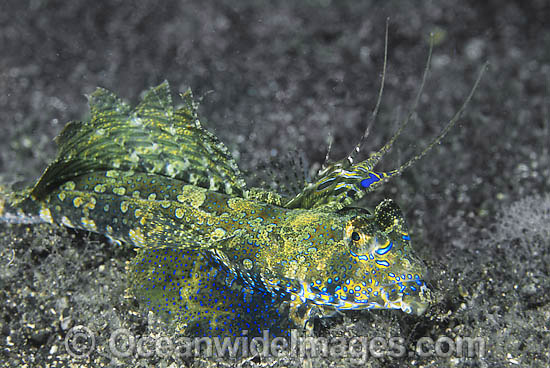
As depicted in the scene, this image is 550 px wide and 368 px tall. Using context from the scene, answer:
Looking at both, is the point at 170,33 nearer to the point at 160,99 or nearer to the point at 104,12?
the point at 104,12

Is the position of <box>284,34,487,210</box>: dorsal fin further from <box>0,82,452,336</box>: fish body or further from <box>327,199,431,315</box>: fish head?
<box>327,199,431,315</box>: fish head

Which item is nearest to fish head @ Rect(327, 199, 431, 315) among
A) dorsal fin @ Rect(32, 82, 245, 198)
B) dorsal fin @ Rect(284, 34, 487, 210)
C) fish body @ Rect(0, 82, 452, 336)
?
fish body @ Rect(0, 82, 452, 336)

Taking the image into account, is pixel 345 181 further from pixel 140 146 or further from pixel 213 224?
pixel 140 146

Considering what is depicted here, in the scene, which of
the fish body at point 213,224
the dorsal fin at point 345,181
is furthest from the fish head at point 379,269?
the dorsal fin at point 345,181

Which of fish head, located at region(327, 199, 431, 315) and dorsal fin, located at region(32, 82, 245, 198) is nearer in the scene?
fish head, located at region(327, 199, 431, 315)

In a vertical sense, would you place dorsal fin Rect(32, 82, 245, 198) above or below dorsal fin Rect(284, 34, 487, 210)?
above

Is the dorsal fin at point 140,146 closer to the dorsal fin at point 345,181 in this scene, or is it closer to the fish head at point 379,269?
the dorsal fin at point 345,181

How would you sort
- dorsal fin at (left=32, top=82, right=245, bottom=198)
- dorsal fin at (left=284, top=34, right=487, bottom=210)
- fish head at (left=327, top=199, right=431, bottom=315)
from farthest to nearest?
dorsal fin at (left=32, top=82, right=245, bottom=198), dorsal fin at (left=284, top=34, right=487, bottom=210), fish head at (left=327, top=199, right=431, bottom=315)

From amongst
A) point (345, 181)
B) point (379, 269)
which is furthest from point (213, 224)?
point (379, 269)
